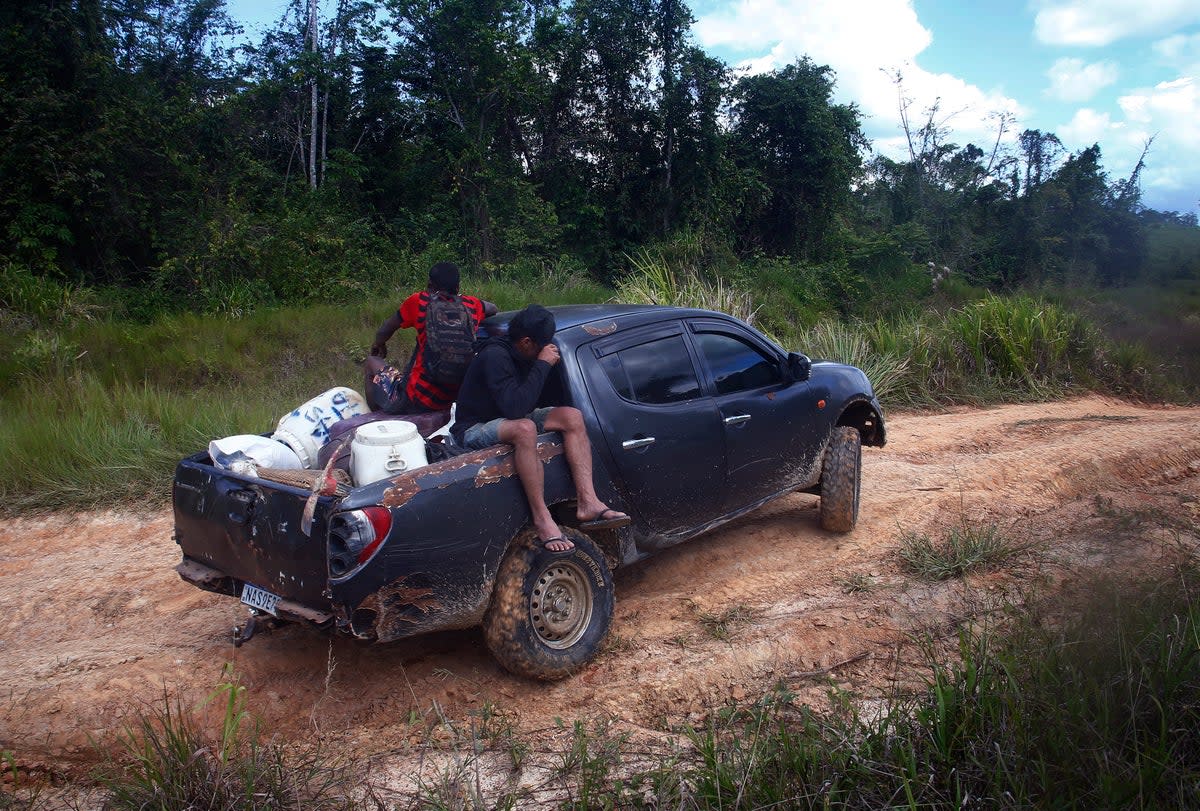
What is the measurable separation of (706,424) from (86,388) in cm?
700

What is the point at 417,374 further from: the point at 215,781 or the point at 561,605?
the point at 215,781

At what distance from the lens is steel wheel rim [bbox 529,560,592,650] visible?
13.7 feet

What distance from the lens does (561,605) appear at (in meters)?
4.28

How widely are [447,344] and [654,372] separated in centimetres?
117

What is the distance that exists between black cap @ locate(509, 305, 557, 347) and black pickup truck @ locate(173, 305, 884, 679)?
183 mm

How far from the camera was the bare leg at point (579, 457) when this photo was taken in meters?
4.31

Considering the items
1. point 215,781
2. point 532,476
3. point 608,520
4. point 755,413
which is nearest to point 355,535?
point 532,476

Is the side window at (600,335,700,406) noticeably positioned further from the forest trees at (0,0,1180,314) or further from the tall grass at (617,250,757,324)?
the forest trees at (0,0,1180,314)

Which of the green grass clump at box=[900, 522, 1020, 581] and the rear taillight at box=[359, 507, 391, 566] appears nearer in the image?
the rear taillight at box=[359, 507, 391, 566]

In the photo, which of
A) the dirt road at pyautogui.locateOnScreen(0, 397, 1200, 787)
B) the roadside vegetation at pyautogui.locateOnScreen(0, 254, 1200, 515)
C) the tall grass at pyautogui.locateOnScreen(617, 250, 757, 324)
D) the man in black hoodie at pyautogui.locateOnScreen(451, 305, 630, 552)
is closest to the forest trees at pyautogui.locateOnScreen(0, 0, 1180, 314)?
the roadside vegetation at pyautogui.locateOnScreen(0, 254, 1200, 515)

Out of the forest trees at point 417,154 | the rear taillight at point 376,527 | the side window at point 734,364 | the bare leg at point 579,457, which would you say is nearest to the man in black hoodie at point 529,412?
the bare leg at point 579,457

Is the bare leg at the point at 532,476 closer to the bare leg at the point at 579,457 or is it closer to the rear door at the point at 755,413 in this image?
the bare leg at the point at 579,457

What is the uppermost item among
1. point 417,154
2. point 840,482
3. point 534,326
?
point 417,154

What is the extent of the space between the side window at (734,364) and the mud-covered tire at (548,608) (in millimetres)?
1442
